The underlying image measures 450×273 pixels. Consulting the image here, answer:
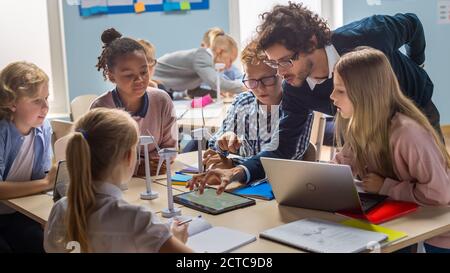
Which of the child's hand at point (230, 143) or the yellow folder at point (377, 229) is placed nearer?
the yellow folder at point (377, 229)

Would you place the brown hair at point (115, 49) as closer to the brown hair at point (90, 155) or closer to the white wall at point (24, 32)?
the brown hair at point (90, 155)

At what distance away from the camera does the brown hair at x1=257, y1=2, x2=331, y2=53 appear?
83.4 inches

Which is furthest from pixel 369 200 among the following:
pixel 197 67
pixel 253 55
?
pixel 197 67

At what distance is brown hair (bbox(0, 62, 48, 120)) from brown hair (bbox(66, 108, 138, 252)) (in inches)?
32.3

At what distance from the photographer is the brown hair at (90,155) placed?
4.40ft

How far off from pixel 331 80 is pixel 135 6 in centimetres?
336

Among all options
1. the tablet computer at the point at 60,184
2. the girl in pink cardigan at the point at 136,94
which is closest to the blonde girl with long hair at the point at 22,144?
the tablet computer at the point at 60,184

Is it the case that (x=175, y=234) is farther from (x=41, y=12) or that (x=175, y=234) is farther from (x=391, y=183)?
(x=41, y=12)

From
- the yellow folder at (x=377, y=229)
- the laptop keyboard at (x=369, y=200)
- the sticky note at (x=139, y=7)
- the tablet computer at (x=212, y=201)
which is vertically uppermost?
the sticky note at (x=139, y=7)

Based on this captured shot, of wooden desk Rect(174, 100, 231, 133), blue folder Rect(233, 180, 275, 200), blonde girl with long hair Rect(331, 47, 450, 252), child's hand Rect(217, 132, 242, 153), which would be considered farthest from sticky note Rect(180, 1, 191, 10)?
blonde girl with long hair Rect(331, 47, 450, 252)

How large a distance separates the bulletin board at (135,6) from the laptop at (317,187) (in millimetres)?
3632

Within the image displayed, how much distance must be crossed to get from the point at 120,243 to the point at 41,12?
13.0ft

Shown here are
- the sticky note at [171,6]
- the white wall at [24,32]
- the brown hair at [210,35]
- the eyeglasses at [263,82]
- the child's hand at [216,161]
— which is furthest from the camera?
the sticky note at [171,6]
